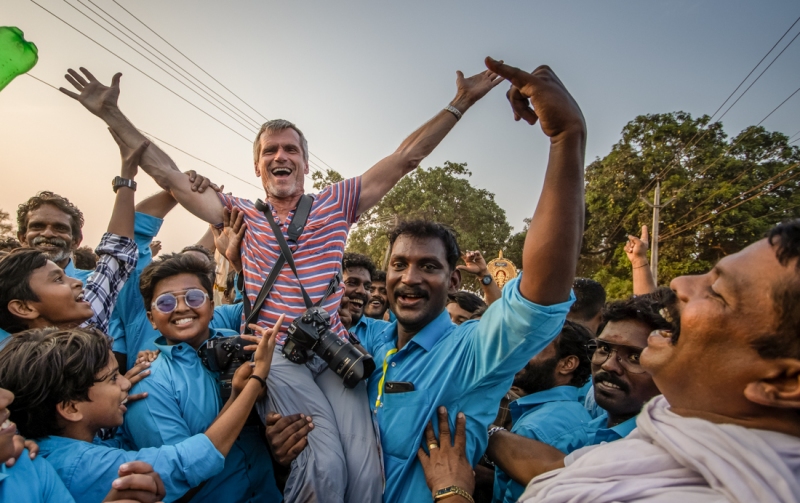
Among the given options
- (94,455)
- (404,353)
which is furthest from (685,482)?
(94,455)

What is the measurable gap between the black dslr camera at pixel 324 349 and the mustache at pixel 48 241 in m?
2.44

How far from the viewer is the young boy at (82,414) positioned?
5.83 feet

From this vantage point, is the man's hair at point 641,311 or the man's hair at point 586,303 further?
the man's hair at point 586,303

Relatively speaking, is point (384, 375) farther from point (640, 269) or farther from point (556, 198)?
point (640, 269)

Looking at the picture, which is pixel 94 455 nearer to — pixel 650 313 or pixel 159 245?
pixel 650 313

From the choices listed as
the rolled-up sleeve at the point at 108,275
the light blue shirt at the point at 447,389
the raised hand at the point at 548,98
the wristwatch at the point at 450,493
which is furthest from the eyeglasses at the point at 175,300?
the raised hand at the point at 548,98

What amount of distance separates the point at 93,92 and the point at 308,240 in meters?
1.90

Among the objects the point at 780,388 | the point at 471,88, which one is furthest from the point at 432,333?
the point at 471,88

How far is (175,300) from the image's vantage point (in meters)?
2.55

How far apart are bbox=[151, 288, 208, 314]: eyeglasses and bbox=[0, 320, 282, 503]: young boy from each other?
444 millimetres

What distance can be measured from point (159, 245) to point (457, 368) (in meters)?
5.53

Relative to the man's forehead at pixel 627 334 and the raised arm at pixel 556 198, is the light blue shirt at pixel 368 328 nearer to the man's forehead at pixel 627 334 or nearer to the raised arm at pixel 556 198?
the man's forehead at pixel 627 334

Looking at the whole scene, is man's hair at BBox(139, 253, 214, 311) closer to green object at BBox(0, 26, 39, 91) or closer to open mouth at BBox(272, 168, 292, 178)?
open mouth at BBox(272, 168, 292, 178)

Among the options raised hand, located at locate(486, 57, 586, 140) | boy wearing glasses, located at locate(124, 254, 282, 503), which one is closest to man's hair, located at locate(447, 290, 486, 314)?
boy wearing glasses, located at locate(124, 254, 282, 503)
